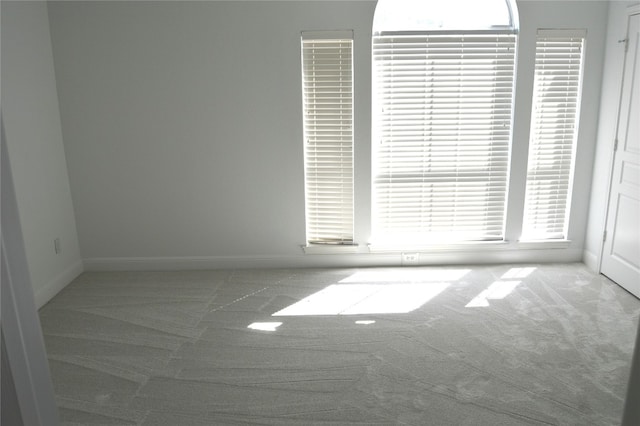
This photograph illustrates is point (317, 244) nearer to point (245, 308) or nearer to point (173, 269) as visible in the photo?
point (245, 308)

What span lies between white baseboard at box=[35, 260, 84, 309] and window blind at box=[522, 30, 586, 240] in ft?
13.7

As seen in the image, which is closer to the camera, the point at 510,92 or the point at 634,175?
the point at 634,175

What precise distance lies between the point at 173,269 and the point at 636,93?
4212 mm

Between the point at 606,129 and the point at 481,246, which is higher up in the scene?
the point at 606,129

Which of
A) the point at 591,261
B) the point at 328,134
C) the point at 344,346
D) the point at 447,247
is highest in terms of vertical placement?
the point at 328,134

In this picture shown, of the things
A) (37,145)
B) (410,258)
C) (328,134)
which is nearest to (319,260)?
(410,258)

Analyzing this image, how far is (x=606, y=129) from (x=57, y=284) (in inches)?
192

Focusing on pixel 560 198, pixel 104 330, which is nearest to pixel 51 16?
pixel 104 330

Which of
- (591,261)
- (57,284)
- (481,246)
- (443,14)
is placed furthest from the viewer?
(481,246)

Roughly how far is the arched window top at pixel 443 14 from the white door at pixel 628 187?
996 millimetres

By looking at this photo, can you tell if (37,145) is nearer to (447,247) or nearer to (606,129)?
(447,247)

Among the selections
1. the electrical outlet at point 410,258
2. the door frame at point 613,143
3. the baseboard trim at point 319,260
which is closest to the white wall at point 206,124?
the baseboard trim at point 319,260

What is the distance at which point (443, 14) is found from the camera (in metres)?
4.29

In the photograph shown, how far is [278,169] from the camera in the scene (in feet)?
14.6
